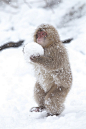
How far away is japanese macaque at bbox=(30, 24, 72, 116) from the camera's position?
2363 millimetres

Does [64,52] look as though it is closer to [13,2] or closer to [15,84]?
[15,84]

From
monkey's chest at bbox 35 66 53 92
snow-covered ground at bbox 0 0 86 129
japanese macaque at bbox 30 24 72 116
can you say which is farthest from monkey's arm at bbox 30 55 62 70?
snow-covered ground at bbox 0 0 86 129

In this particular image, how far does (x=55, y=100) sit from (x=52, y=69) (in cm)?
39

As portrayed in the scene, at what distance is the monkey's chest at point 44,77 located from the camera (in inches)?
99.5

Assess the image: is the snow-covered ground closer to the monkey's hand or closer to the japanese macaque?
the japanese macaque

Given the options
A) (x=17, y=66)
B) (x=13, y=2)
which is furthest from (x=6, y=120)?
(x=13, y=2)

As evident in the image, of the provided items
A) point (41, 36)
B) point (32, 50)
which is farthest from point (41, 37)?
point (32, 50)

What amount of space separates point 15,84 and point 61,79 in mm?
1638

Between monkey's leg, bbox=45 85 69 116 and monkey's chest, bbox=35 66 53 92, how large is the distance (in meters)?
0.08

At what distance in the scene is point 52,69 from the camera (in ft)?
7.78

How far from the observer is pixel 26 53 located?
88.7 inches

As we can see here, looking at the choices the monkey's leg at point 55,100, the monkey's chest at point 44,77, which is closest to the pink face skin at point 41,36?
the monkey's chest at point 44,77

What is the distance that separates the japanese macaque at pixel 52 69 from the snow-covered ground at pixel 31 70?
0.57 feet

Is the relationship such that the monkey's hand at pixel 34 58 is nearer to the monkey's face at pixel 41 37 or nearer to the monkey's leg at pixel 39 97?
the monkey's face at pixel 41 37
